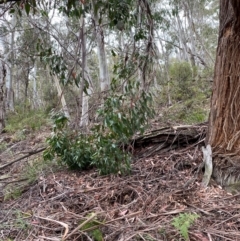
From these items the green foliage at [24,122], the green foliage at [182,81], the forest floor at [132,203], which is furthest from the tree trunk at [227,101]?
the green foliage at [24,122]

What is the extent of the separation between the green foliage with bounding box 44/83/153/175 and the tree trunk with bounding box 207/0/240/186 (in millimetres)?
701

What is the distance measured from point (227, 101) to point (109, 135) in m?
1.25

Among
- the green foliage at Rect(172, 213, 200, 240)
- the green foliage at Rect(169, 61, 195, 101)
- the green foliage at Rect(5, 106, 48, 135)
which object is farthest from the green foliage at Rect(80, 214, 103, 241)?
the green foliage at Rect(169, 61, 195, 101)

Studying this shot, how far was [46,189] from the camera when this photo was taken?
11.2ft

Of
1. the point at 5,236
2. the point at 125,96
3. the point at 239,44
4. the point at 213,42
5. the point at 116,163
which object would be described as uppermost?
the point at 213,42

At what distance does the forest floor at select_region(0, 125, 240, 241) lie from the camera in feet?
7.20

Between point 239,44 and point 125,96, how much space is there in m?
1.20

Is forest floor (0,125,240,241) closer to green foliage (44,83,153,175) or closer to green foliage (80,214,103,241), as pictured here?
green foliage (80,214,103,241)

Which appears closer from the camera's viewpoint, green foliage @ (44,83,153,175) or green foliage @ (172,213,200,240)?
green foliage @ (172,213,200,240)

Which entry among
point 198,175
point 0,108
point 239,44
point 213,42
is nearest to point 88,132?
point 198,175

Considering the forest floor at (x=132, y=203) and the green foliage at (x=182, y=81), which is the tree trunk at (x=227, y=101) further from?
the green foliage at (x=182, y=81)

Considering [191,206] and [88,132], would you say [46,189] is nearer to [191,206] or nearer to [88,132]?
[88,132]

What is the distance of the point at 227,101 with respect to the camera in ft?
9.98

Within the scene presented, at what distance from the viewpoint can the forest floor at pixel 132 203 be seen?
2.19 metres
